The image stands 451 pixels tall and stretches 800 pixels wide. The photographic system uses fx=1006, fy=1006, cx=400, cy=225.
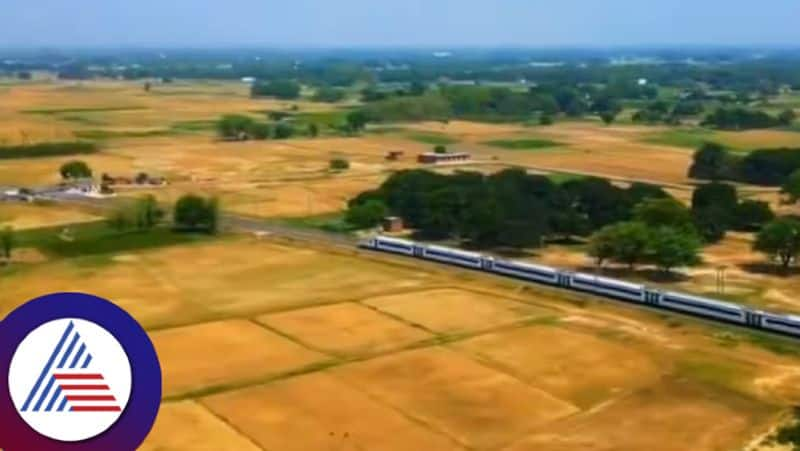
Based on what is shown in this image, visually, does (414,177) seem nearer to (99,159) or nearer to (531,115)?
(99,159)

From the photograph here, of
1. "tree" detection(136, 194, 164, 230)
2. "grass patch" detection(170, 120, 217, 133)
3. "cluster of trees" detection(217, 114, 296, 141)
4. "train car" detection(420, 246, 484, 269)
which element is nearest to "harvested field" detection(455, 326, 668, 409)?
"train car" detection(420, 246, 484, 269)

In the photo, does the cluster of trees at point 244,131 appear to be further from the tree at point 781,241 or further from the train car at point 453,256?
the tree at point 781,241

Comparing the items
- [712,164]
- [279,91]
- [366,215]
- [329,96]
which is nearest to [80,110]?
[279,91]

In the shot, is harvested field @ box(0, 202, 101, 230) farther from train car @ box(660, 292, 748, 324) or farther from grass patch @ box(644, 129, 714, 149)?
grass patch @ box(644, 129, 714, 149)

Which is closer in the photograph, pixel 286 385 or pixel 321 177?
pixel 286 385

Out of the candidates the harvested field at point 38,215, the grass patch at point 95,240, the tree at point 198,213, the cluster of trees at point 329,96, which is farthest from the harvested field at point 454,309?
the cluster of trees at point 329,96

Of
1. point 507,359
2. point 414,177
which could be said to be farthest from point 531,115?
point 507,359

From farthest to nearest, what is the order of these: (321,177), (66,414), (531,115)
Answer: (531,115)
(321,177)
(66,414)
